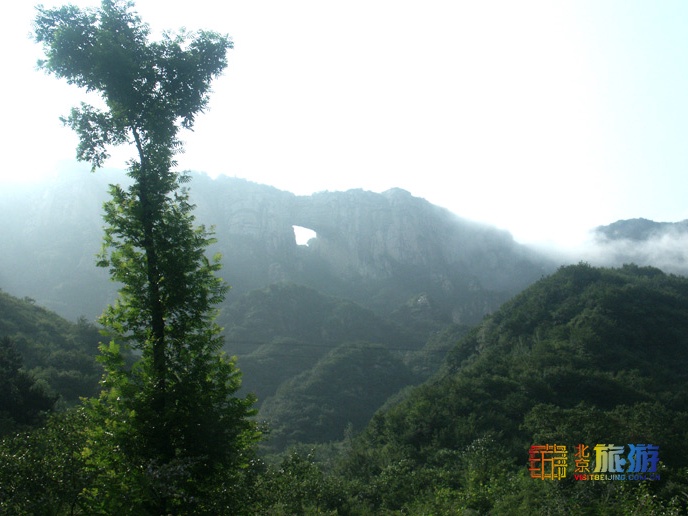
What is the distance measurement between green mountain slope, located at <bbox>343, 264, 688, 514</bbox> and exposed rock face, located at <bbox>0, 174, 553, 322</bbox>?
6233cm

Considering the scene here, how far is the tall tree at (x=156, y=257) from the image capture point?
32.9 feet

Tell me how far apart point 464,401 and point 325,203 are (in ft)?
381

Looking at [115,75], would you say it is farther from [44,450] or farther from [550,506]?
[550,506]

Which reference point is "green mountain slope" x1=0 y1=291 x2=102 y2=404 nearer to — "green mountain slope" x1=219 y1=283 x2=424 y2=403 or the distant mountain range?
the distant mountain range

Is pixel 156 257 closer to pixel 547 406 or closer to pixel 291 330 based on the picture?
pixel 547 406

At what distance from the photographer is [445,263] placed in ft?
465

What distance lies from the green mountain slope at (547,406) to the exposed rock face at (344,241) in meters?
62.3

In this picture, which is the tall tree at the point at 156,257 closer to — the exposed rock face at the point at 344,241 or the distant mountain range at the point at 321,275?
the distant mountain range at the point at 321,275

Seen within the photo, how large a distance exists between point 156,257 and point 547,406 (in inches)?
1342

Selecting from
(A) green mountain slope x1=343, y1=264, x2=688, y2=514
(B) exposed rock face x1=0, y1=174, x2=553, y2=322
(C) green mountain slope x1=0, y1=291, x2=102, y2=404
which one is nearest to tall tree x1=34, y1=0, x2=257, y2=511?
(A) green mountain slope x1=343, y1=264, x2=688, y2=514

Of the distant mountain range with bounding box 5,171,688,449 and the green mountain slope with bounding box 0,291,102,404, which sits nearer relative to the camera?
the green mountain slope with bounding box 0,291,102,404

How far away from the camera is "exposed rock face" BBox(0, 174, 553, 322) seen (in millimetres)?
112250

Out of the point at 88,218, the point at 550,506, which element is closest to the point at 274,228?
the point at 88,218
